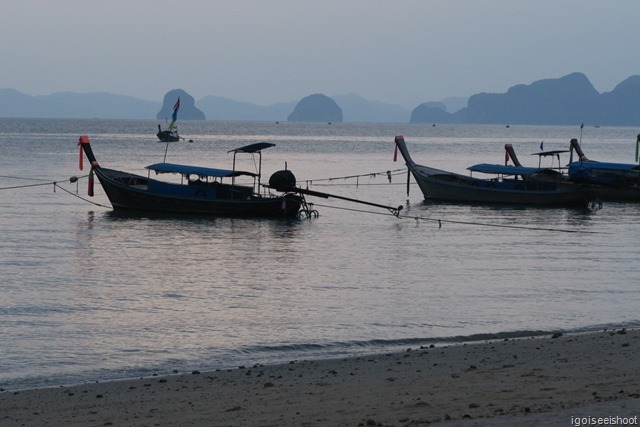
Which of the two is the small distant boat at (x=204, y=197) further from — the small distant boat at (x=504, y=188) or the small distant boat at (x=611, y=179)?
the small distant boat at (x=611, y=179)

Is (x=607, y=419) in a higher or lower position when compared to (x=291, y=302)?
higher

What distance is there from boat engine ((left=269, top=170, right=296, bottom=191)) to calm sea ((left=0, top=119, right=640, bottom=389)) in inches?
64.8

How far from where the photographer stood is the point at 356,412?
10.6 meters

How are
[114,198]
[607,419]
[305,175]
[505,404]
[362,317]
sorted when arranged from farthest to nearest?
[305,175] < [114,198] < [362,317] < [505,404] < [607,419]

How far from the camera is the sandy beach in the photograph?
10.1 meters

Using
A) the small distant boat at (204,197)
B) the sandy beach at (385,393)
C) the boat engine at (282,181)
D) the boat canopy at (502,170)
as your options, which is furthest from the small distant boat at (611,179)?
the sandy beach at (385,393)

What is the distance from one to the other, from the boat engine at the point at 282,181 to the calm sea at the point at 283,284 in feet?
5.40

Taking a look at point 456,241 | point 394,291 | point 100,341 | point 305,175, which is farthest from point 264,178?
point 100,341

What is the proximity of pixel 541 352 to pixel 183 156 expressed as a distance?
295 feet

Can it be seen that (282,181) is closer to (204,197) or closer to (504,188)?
(204,197)

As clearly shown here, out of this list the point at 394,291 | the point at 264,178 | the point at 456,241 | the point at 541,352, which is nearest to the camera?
the point at 541,352

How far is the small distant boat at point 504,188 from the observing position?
49.5m

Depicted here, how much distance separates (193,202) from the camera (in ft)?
137

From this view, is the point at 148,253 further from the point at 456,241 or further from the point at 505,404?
the point at 505,404
